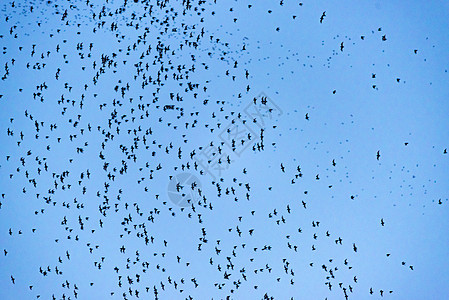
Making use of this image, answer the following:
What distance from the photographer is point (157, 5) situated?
21891mm

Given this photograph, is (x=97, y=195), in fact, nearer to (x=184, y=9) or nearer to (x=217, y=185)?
(x=217, y=185)

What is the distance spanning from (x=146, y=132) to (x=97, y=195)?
3.64 meters

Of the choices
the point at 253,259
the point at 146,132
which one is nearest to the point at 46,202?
the point at 146,132

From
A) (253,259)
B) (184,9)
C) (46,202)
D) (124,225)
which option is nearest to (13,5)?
(184,9)

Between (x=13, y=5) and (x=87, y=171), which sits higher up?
(x=13, y=5)

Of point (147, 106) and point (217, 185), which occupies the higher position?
point (147, 106)

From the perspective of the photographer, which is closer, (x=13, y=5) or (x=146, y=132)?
(x=13, y=5)

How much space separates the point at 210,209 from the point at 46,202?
7.45 meters

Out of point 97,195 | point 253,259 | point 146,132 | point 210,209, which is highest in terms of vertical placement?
point 146,132

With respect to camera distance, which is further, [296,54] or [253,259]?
[253,259]

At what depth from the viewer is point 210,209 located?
2334cm

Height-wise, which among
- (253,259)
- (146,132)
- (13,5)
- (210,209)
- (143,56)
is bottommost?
(253,259)

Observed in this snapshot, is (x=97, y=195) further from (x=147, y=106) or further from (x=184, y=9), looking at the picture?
(x=184, y=9)

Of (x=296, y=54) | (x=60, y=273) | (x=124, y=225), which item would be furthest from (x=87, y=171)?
(x=296, y=54)
